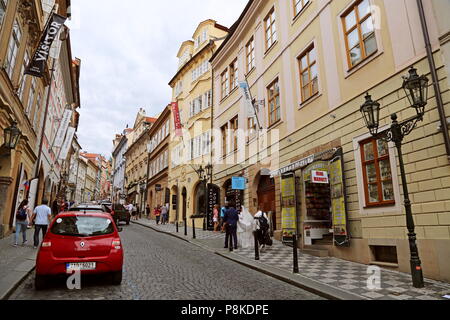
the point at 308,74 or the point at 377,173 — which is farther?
the point at 308,74

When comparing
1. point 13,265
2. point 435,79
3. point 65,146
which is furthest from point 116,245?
point 65,146

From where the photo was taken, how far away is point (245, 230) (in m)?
12.9

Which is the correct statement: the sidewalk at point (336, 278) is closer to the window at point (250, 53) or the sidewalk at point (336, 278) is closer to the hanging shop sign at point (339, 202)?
the hanging shop sign at point (339, 202)

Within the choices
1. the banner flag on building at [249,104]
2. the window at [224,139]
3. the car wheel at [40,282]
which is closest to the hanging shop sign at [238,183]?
the banner flag on building at [249,104]

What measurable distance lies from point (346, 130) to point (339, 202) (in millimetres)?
2426

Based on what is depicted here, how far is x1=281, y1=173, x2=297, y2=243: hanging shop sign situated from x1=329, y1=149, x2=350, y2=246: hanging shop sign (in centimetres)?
220

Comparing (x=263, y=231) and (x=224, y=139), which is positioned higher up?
(x=224, y=139)

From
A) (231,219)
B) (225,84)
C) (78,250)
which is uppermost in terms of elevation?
(225,84)

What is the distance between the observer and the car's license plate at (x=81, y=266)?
18.7 feet

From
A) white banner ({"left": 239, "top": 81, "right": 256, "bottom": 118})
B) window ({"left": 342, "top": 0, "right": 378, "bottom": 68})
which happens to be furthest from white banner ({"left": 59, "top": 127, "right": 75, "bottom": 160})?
window ({"left": 342, "top": 0, "right": 378, "bottom": 68})

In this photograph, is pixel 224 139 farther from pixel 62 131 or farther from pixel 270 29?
pixel 62 131

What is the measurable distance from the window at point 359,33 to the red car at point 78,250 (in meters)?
9.09

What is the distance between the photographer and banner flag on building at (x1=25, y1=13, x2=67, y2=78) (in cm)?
1182
